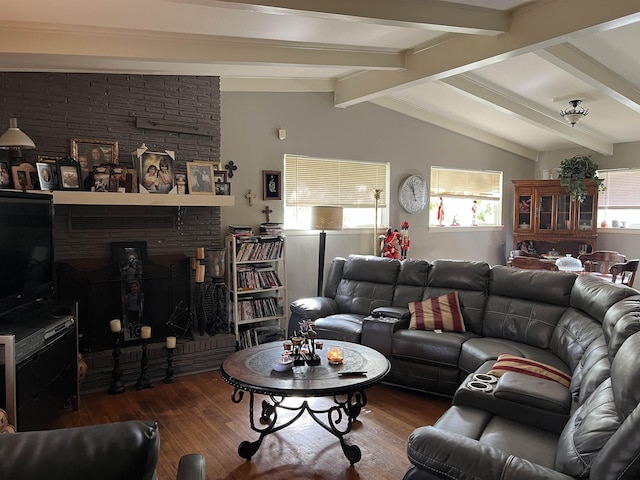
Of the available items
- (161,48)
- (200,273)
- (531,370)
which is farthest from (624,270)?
(161,48)

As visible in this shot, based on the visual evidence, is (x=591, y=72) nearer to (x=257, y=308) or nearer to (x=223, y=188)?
(x=223, y=188)

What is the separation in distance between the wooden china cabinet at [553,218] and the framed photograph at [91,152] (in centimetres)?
576

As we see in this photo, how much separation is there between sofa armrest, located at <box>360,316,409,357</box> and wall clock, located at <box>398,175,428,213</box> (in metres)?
2.61

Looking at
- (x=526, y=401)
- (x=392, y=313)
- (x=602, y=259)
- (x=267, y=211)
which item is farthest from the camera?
(x=602, y=259)

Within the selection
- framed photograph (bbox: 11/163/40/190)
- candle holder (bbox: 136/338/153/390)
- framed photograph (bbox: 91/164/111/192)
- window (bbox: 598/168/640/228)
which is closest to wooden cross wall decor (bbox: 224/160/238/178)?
framed photograph (bbox: 91/164/111/192)

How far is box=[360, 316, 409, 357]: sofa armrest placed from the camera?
12.6 ft

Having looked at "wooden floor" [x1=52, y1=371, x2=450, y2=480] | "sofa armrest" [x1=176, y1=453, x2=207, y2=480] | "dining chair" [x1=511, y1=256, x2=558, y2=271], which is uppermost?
"dining chair" [x1=511, y1=256, x2=558, y2=271]

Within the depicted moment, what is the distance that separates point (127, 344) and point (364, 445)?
7.72 feet

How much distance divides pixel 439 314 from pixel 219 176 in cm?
242

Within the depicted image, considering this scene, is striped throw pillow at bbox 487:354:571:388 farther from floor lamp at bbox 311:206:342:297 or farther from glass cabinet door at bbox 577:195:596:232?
glass cabinet door at bbox 577:195:596:232

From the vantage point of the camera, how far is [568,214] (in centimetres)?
680

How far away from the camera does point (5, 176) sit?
11.4ft

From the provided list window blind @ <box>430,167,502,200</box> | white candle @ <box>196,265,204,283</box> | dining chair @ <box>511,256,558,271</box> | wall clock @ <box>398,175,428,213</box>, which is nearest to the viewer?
white candle @ <box>196,265,204,283</box>

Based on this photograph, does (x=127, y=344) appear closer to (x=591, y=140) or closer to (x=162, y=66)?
(x=162, y=66)
